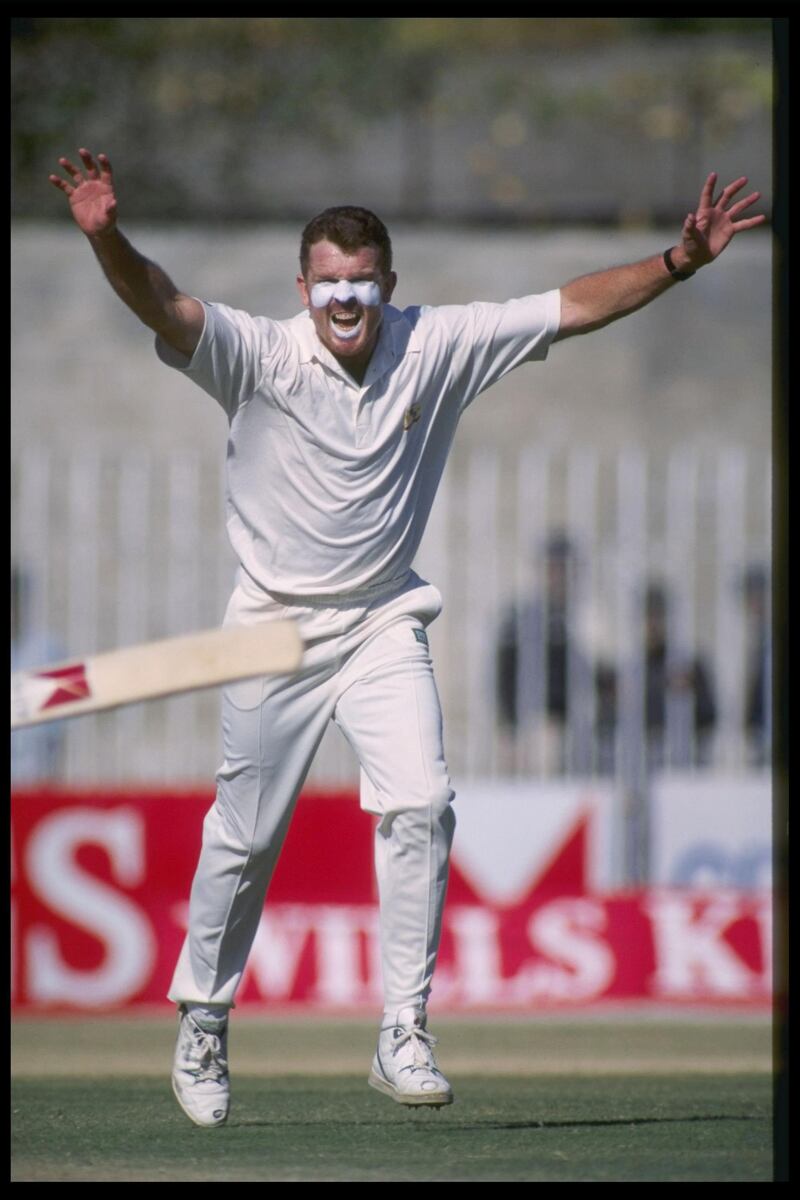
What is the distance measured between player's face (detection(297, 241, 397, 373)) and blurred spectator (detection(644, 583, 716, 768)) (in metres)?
6.31

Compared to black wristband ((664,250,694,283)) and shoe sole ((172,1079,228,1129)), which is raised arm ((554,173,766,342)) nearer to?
black wristband ((664,250,694,283))

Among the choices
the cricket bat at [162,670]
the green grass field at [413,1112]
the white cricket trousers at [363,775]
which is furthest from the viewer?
the white cricket trousers at [363,775]

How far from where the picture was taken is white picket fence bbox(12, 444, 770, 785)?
37.8ft

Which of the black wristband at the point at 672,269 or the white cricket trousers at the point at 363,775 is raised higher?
the black wristband at the point at 672,269

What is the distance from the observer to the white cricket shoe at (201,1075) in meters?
5.60

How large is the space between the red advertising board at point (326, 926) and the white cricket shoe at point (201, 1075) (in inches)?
187

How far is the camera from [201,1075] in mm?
5656

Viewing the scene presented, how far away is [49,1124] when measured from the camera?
18.5 feet

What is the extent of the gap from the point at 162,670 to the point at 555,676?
7.43 metres

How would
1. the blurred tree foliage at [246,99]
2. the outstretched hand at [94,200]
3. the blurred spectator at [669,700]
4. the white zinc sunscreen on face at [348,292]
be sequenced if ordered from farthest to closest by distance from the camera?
the blurred tree foliage at [246,99] < the blurred spectator at [669,700] < the white zinc sunscreen on face at [348,292] < the outstretched hand at [94,200]

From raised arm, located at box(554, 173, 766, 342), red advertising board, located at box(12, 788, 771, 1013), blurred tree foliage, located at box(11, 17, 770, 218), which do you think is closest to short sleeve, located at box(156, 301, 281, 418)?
raised arm, located at box(554, 173, 766, 342)

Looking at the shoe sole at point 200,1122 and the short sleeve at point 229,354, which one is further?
the shoe sole at point 200,1122

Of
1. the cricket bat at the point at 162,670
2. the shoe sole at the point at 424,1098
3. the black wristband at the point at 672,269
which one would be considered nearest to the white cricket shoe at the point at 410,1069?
the shoe sole at the point at 424,1098

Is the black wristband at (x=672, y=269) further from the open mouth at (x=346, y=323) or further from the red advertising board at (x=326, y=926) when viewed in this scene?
the red advertising board at (x=326, y=926)
